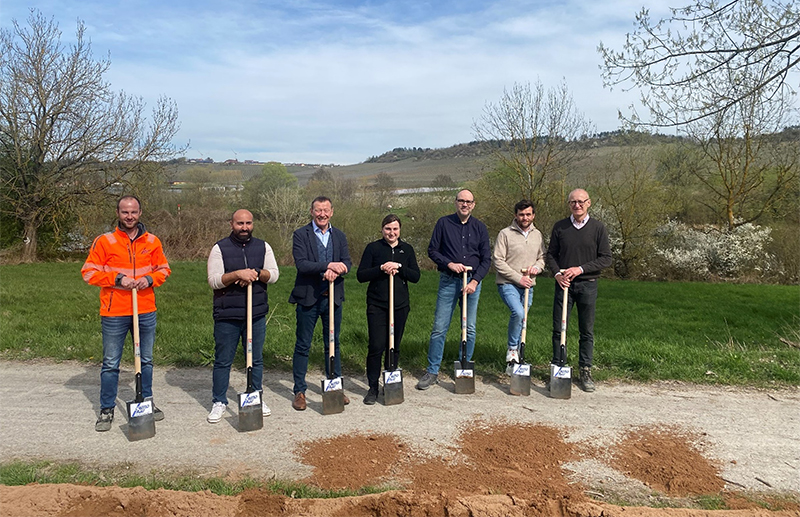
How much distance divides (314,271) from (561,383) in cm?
303

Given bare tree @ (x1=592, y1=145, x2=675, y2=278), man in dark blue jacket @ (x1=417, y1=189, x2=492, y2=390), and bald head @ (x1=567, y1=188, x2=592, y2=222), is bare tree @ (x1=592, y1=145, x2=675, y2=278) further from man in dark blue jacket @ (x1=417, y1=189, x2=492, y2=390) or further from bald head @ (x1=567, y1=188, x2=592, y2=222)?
man in dark blue jacket @ (x1=417, y1=189, x2=492, y2=390)

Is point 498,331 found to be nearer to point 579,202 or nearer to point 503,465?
point 579,202

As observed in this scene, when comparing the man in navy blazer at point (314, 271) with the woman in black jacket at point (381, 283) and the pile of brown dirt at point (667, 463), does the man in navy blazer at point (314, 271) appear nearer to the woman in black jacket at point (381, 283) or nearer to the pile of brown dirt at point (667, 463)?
the woman in black jacket at point (381, 283)

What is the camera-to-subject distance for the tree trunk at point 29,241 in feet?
78.0

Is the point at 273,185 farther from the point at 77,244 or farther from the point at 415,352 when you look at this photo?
the point at 415,352

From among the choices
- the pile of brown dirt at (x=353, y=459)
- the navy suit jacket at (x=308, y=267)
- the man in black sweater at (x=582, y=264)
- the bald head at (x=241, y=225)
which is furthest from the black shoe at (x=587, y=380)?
the bald head at (x=241, y=225)

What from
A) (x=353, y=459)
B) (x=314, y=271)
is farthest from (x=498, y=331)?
(x=353, y=459)

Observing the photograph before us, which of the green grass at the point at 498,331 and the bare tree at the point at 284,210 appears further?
the bare tree at the point at 284,210

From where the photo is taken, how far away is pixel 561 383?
598cm

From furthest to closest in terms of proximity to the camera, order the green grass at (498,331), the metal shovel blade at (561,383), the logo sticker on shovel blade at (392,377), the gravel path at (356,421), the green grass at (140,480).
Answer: the green grass at (498,331), the metal shovel blade at (561,383), the logo sticker on shovel blade at (392,377), the gravel path at (356,421), the green grass at (140,480)

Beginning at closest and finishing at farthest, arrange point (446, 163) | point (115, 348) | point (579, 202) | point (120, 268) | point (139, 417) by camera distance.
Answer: point (139, 417) < point (120, 268) < point (115, 348) < point (579, 202) < point (446, 163)

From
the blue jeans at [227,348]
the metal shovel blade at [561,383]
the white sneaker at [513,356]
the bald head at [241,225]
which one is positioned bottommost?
the metal shovel blade at [561,383]

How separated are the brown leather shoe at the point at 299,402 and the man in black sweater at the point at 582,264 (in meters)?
2.99

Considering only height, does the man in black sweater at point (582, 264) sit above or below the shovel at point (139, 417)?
above
